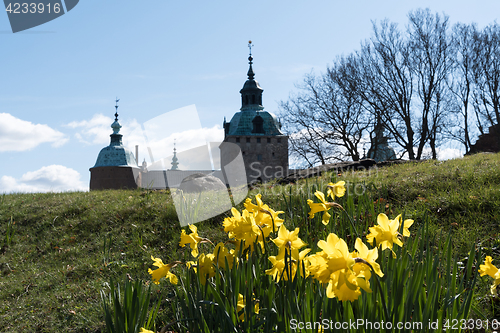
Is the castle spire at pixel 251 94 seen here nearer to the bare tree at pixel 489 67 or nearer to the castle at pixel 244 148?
the castle at pixel 244 148

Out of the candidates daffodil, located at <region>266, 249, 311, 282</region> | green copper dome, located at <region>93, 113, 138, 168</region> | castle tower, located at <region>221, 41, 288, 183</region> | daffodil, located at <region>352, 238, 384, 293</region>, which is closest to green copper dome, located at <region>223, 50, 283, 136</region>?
castle tower, located at <region>221, 41, 288, 183</region>

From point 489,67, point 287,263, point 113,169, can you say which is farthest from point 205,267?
point 113,169

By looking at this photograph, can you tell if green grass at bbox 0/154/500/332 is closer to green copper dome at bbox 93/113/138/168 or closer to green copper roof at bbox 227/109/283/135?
green copper roof at bbox 227/109/283/135

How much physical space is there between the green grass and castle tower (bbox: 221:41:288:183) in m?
22.5

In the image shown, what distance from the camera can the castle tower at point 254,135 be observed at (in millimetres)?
29156

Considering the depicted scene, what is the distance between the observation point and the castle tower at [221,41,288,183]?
29156mm

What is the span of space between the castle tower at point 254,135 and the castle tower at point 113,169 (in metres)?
8.55

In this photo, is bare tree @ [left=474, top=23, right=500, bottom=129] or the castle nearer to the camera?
bare tree @ [left=474, top=23, right=500, bottom=129]

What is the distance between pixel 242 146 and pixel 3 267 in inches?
988

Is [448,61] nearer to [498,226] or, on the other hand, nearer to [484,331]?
[498,226]

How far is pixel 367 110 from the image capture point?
643 inches

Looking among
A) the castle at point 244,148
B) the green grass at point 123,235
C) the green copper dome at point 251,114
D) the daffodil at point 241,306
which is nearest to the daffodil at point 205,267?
the daffodil at point 241,306

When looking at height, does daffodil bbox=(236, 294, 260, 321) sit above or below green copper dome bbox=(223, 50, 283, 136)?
below

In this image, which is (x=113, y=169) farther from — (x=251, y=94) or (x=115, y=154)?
(x=251, y=94)
